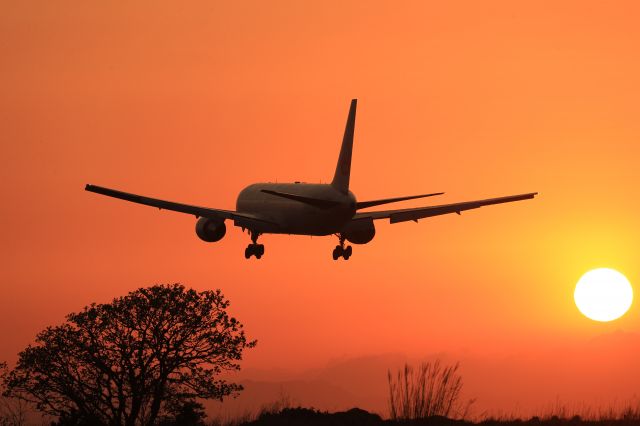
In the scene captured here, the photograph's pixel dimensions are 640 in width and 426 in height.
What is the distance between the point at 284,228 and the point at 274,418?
37.7m

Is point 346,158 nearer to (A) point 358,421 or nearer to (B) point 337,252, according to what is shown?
(B) point 337,252

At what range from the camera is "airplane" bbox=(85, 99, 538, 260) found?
73.4m

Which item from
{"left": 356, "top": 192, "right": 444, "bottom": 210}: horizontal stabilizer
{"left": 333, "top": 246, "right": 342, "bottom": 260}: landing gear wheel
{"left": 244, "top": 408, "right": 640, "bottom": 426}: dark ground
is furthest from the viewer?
{"left": 333, "top": 246, "right": 342, "bottom": 260}: landing gear wheel

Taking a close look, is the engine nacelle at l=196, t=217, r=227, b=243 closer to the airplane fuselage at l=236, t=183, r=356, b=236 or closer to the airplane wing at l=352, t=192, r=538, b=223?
the airplane fuselage at l=236, t=183, r=356, b=236

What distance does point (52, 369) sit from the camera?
5384cm

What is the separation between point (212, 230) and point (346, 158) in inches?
472

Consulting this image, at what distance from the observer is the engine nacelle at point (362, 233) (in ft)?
257

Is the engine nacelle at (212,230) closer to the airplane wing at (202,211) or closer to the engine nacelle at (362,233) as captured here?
the airplane wing at (202,211)

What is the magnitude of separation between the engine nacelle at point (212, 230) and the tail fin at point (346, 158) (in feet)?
33.4

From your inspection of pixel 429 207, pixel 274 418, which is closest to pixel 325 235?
pixel 429 207

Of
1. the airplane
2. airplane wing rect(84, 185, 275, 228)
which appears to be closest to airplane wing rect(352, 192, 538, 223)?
the airplane

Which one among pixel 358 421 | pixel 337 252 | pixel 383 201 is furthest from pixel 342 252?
pixel 358 421

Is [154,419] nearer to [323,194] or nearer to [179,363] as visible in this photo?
[179,363]

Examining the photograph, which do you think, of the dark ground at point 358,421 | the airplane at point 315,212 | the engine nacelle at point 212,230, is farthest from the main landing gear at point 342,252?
the dark ground at point 358,421
